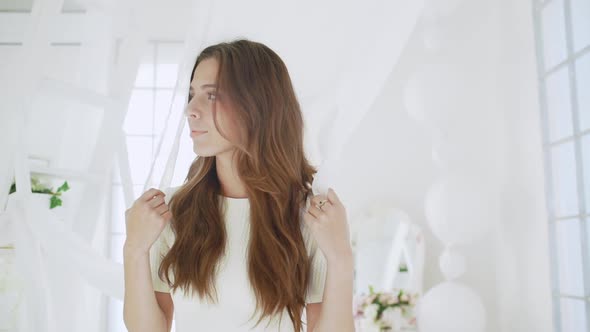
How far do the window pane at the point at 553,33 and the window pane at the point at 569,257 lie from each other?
77 centimetres

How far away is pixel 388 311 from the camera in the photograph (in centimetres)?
307

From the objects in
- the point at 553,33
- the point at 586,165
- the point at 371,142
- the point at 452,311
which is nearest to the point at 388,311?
the point at 452,311

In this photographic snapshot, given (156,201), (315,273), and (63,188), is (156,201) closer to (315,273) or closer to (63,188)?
(315,273)

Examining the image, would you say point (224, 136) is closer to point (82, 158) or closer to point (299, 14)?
point (299, 14)

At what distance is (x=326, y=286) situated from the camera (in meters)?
1.28

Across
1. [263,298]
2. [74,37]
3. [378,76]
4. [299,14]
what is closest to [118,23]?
[299,14]

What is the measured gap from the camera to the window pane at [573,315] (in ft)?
8.12

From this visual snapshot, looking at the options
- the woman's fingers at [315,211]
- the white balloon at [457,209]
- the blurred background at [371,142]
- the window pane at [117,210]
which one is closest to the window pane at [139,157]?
the blurred background at [371,142]

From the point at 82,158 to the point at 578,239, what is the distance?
2.09m

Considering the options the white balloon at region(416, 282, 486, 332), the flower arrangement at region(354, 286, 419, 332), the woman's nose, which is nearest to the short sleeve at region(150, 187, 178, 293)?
the woman's nose

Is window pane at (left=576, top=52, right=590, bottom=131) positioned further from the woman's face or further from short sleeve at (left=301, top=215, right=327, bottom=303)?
the woman's face

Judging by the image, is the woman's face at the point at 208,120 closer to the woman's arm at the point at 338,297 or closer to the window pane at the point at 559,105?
the woman's arm at the point at 338,297

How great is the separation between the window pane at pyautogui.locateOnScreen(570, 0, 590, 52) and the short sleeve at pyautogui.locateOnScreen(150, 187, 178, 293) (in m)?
1.96

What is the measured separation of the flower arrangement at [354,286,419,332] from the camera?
120 inches
